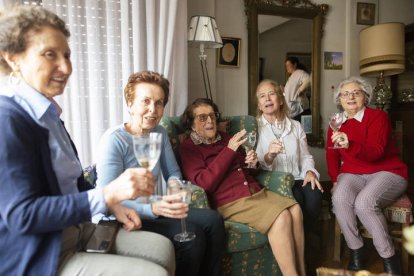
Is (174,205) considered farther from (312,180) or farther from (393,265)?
(393,265)

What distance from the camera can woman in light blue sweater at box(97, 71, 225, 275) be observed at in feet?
4.50

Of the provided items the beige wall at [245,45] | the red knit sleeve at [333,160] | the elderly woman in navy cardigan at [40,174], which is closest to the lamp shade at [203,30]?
the beige wall at [245,45]

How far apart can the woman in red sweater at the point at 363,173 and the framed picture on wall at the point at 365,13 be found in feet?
4.91

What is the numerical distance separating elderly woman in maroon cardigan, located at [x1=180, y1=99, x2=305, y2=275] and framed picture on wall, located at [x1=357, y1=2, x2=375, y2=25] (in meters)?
2.34

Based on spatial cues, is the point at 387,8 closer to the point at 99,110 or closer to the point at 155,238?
the point at 99,110

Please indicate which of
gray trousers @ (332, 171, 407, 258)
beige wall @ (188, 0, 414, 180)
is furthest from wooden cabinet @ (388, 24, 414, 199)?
gray trousers @ (332, 171, 407, 258)

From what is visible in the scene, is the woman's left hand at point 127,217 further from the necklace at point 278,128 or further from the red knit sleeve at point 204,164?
the necklace at point 278,128

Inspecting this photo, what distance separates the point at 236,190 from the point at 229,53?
4.96 ft

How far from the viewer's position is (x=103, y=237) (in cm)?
115

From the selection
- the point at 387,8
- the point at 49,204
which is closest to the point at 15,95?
the point at 49,204

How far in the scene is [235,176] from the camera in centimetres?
186

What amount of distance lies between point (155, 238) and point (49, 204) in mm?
492

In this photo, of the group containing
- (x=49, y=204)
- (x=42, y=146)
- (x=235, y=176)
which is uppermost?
(x=42, y=146)

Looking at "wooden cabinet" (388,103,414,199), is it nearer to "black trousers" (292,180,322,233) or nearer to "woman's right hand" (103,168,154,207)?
"black trousers" (292,180,322,233)
